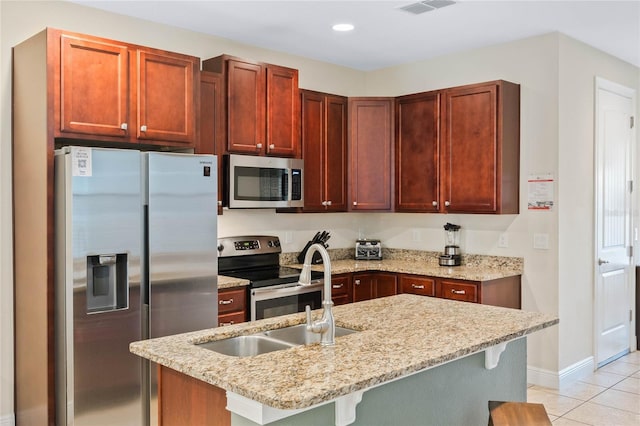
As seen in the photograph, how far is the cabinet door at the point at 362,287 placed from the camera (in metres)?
4.82

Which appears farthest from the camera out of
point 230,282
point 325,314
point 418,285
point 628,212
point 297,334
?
point 628,212

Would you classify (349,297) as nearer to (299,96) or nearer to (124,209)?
(299,96)

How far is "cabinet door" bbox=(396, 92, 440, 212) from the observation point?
487 centimetres

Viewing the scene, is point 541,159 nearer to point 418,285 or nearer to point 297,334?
point 418,285

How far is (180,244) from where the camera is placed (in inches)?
136

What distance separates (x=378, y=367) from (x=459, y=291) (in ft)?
8.68

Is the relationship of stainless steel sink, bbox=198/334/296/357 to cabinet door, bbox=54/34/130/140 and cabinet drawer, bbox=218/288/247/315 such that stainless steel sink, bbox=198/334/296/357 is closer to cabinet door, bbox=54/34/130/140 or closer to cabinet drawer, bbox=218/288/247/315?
cabinet drawer, bbox=218/288/247/315

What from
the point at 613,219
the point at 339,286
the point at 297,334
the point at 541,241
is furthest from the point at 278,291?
the point at 613,219

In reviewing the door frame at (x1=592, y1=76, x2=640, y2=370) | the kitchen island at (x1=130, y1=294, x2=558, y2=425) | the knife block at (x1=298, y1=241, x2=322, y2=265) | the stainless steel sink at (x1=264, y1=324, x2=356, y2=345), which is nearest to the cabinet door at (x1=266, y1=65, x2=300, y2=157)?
the knife block at (x1=298, y1=241, x2=322, y2=265)

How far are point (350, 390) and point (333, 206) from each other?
3.45 m

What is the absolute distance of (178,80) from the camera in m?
3.68

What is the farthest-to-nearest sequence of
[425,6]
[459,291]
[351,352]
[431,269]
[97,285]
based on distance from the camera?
[431,269] → [459,291] → [425,6] → [97,285] → [351,352]

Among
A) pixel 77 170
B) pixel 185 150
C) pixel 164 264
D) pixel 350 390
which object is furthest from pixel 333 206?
pixel 350 390

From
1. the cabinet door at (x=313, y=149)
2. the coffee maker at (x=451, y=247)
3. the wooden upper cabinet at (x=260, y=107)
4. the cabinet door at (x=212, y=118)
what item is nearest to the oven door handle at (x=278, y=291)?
the cabinet door at (x=212, y=118)
